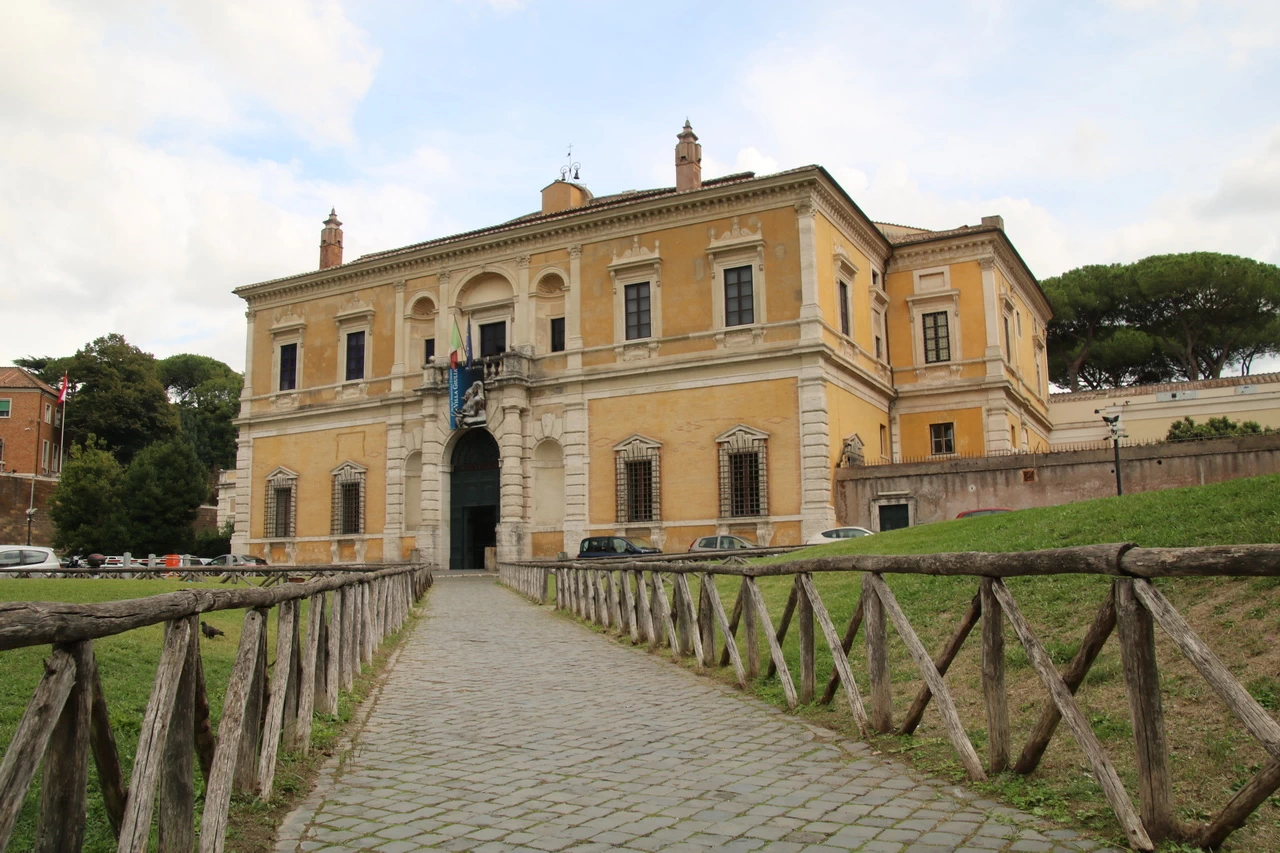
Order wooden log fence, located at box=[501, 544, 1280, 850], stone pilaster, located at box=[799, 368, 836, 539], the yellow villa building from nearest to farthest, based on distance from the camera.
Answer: wooden log fence, located at box=[501, 544, 1280, 850] < stone pilaster, located at box=[799, 368, 836, 539] < the yellow villa building

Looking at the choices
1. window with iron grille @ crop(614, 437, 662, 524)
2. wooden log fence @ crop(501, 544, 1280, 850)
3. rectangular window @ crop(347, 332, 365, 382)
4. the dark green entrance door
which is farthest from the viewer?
rectangular window @ crop(347, 332, 365, 382)

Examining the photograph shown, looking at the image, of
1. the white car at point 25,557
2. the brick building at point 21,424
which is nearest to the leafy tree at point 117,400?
the brick building at point 21,424

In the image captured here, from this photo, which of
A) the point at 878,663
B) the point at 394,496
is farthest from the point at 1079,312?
the point at 878,663

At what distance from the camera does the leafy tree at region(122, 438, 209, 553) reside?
4744cm

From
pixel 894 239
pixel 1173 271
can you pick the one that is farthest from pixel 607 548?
pixel 1173 271

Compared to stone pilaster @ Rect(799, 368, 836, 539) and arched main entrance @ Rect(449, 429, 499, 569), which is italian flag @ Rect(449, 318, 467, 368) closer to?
arched main entrance @ Rect(449, 429, 499, 569)

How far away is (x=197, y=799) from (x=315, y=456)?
3727 centimetres

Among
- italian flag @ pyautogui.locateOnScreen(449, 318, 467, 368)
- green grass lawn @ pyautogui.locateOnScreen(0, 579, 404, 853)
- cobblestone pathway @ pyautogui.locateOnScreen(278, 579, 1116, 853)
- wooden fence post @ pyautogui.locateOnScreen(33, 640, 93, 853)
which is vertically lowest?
cobblestone pathway @ pyautogui.locateOnScreen(278, 579, 1116, 853)

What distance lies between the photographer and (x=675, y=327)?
3372 cm

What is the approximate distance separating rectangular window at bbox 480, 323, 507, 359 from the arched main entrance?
3214 mm

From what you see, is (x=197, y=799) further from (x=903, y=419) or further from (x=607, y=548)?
(x=903, y=419)

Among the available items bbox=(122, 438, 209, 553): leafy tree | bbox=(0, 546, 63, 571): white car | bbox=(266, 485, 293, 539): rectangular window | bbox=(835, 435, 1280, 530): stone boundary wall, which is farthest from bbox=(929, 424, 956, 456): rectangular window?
bbox=(122, 438, 209, 553): leafy tree

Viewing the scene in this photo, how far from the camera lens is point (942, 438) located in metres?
36.4

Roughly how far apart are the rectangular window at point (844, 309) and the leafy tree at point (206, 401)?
51.5m
